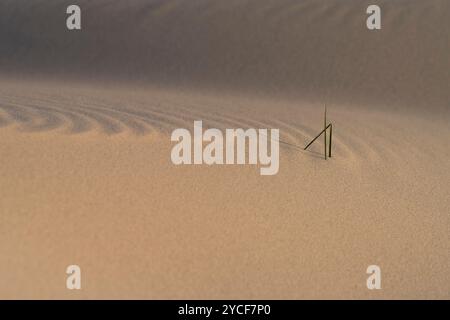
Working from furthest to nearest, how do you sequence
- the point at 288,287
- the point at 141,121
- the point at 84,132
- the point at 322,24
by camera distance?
the point at 322,24 → the point at 141,121 → the point at 84,132 → the point at 288,287

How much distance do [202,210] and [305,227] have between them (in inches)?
18.5

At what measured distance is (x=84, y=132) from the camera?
3.99 meters

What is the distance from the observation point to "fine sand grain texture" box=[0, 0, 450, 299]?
8.43 feet

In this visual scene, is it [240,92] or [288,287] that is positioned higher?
[240,92]

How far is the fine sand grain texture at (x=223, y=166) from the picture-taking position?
257 cm

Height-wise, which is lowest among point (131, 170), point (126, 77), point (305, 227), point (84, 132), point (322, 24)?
point (305, 227)

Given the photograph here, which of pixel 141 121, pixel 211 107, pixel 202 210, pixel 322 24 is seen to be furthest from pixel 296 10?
pixel 202 210

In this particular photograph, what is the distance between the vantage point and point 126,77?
675 centimetres

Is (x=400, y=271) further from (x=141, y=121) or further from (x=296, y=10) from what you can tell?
(x=296, y=10)

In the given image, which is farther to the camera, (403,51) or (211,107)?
(403,51)

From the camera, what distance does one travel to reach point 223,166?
3.69 metres

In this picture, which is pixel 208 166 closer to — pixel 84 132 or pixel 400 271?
pixel 84 132

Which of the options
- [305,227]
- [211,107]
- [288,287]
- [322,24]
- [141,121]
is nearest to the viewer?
[288,287]

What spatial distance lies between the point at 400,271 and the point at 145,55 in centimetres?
497
